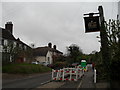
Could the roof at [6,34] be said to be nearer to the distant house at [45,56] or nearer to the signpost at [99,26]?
the distant house at [45,56]

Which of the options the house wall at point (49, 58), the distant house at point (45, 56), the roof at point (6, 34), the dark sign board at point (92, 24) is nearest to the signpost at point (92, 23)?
the dark sign board at point (92, 24)

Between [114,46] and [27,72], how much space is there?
1652cm

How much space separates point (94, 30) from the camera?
1108 cm

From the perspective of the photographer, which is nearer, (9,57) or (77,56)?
(9,57)

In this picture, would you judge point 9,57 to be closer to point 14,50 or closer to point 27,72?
point 14,50

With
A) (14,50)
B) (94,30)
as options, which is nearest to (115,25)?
(94,30)

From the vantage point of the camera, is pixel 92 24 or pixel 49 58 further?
pixel 49 58

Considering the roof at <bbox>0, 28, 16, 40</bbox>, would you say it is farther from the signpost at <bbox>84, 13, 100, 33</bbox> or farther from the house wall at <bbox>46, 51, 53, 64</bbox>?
the signpost at <bbox>84, 13, 100, 33</bbox>

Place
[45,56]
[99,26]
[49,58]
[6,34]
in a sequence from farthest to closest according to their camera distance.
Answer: [49,58] → [45,56] → [6,34] → [99,26]

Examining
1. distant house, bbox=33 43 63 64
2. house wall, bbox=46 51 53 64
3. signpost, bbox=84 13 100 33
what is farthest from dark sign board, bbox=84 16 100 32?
house wall, bbox=46 51 53 64

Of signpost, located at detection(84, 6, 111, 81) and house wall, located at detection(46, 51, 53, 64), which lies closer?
signpost, located at detection(84, 6, 111, 81)

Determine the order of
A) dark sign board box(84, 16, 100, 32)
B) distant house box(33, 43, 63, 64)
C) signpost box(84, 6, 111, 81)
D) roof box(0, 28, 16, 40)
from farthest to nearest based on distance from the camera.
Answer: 1. distant house box(33, 43, 63, 64)
2. roof box(0, 28, 16, 40)
3. dark sign board box(84, 16, 100, 32)
4. signpost box(84, 6, 111, 81)

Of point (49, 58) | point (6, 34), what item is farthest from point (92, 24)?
point (49, 58)

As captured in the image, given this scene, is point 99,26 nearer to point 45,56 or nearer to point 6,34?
point 6,34
